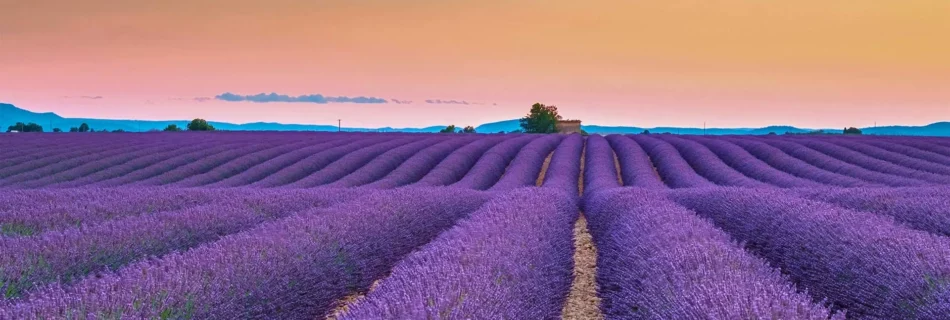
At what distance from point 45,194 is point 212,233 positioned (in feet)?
14.5

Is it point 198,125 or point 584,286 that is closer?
point 584,286

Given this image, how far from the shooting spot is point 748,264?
509 cm

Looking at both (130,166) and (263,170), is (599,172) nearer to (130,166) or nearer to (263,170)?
(263,170)

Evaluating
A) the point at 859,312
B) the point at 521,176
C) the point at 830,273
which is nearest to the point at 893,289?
the point at 859,312

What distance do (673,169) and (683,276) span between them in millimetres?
18832

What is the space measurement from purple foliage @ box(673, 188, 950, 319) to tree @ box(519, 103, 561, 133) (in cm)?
7593

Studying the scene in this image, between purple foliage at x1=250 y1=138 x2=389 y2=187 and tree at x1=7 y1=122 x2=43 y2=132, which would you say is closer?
purple foliage at x1=250 y1=138 x2=389 y2=187

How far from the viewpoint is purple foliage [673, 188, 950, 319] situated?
4.75 m

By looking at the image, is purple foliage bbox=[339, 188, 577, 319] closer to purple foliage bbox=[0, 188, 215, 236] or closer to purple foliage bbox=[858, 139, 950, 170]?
purple foliage bbox=[0, 188, 215, 236]

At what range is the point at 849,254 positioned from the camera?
580 centimetres

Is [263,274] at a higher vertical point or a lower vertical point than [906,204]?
lower

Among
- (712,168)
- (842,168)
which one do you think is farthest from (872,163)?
(712,168)

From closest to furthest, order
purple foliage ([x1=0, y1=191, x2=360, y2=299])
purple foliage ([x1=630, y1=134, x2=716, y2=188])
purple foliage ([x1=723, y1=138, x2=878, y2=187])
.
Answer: purple foliage ([x1=0, y1=191, x2=360, y2=299])
purple foliage ([x1=723, y1=138, x2=878, y2=187])
purple foliage ([x1=630, y1=134, x2=716, y2=188])

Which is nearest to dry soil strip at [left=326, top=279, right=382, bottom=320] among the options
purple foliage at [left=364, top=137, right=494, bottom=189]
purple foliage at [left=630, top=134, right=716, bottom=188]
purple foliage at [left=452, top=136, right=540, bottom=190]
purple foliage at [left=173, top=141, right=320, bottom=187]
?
purple foliage at [left=364, top=137, right=494, bottom=189]
